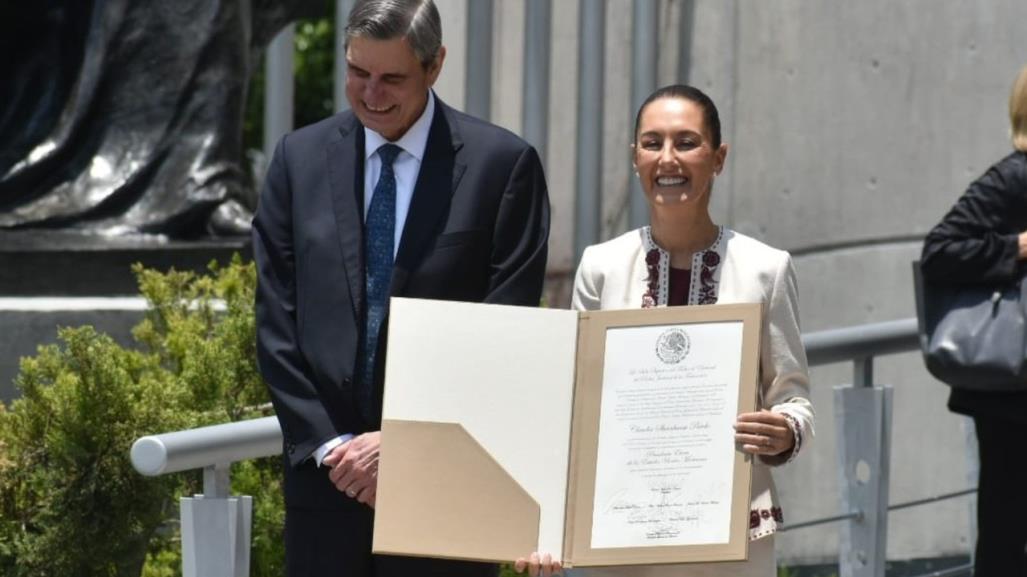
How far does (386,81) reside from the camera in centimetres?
367

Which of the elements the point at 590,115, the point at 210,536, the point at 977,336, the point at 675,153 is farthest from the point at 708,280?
the point at 590,115

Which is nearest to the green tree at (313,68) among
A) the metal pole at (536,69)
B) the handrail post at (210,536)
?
the metal pole at (536,69)

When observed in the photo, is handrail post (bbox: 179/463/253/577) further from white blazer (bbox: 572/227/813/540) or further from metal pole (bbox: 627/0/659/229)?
metal pole (bbox: 627/0/659/229)

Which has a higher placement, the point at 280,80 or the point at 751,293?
the point at 280,80

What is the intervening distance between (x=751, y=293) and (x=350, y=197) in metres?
0.70

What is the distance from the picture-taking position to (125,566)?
506 centimetres

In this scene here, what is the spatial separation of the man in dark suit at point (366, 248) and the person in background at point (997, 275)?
6.15ft

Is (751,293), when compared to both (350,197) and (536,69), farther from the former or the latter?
(536,69)

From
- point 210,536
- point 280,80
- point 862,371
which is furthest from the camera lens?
point 280,80

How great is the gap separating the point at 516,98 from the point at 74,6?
302 cm

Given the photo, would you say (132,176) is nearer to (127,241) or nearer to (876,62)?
(127,241)

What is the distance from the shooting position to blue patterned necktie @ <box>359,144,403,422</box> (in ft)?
12.1

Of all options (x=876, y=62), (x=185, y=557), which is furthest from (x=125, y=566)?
(x=876, y=62)

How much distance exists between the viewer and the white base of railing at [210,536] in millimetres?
4035
